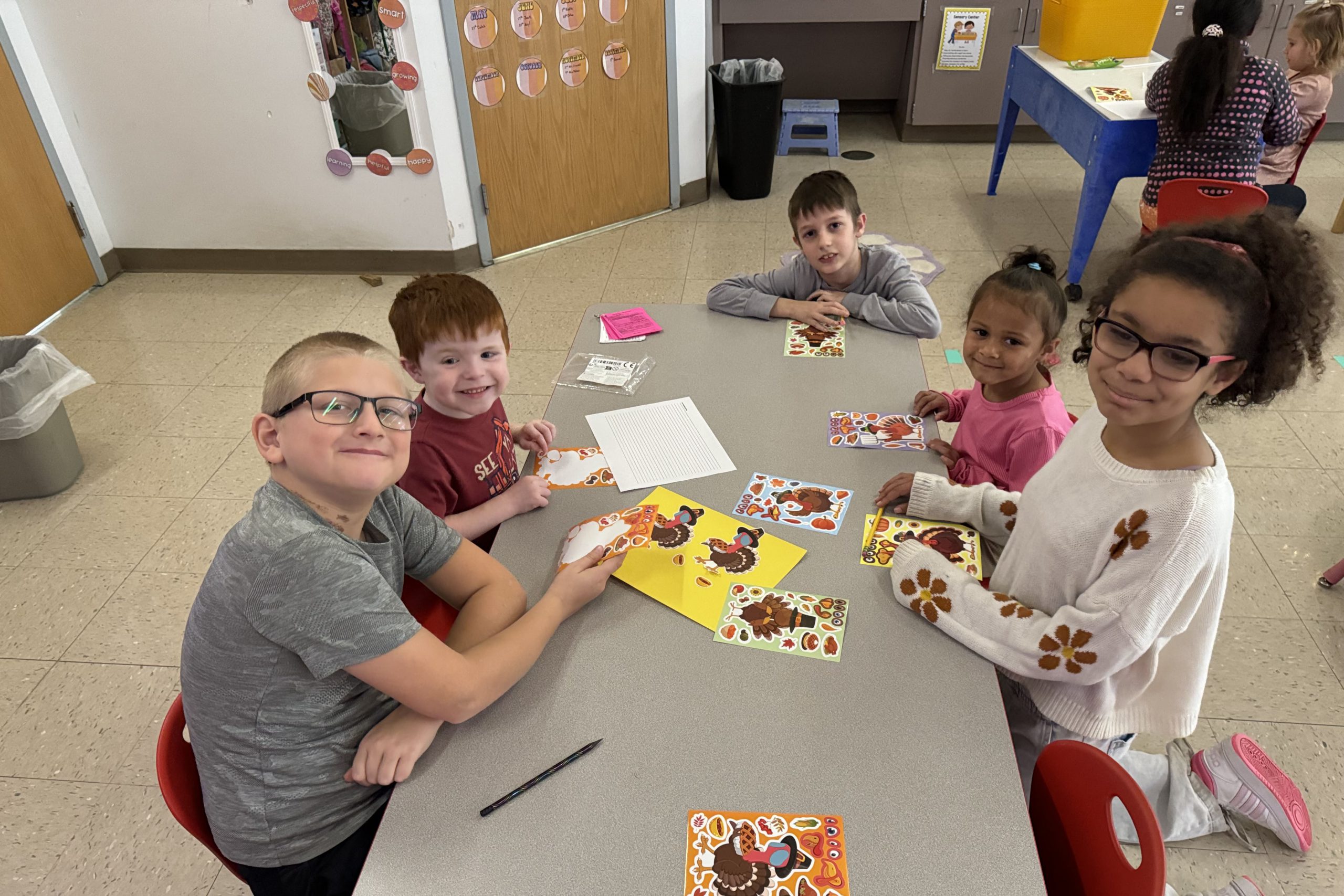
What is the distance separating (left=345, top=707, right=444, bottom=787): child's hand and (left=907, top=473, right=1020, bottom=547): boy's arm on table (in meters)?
0.79

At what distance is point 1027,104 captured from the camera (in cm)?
435

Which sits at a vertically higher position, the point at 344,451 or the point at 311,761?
the point at 344,451

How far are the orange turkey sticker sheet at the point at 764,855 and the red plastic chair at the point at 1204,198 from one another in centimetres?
248

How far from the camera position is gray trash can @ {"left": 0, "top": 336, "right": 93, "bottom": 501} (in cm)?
252

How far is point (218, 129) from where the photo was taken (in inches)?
148

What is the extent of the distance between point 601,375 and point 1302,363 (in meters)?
1.20

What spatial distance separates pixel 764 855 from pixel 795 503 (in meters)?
0.61

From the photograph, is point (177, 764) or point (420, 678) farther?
point (177, 764)

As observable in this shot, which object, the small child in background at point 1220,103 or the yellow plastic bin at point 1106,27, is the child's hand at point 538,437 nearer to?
the small child in background at point 1220,103

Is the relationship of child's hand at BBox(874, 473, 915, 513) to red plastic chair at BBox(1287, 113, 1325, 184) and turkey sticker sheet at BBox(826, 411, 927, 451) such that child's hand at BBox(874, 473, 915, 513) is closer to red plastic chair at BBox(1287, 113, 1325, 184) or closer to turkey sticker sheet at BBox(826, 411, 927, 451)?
turkey sticker sheet at BBox(826, 411, 927, 451)

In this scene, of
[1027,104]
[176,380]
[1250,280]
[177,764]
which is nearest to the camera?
[1250,280]

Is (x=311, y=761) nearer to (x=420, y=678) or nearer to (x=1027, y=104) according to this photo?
(x=420, y=678)

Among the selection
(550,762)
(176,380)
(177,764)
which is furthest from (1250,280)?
(176,380)

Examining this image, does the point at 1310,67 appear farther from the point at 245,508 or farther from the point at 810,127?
the point at 245,508
